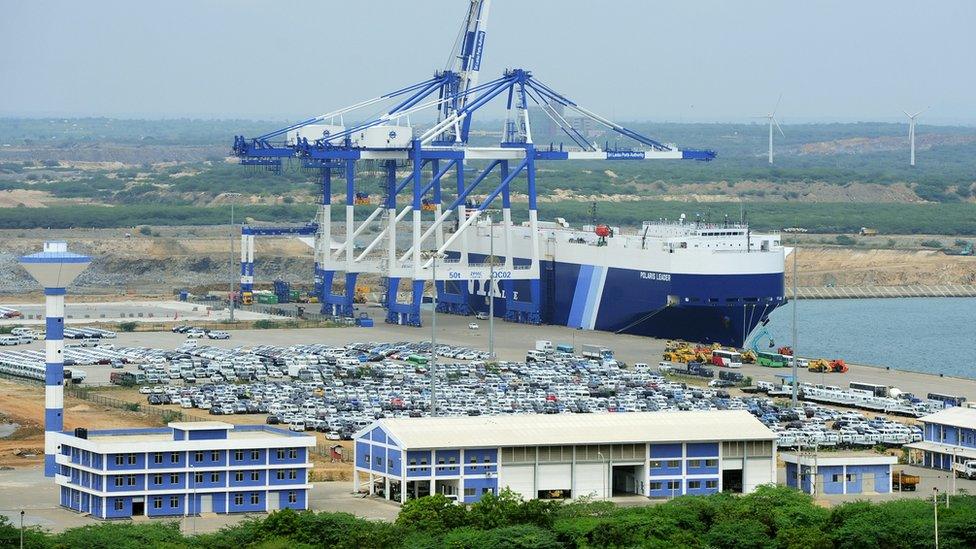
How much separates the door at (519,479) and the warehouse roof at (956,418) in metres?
11.4

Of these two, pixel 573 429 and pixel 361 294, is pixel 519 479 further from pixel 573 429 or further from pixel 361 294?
pixel 361 294

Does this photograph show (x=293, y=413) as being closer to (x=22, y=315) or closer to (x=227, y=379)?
(x=227, y=379)

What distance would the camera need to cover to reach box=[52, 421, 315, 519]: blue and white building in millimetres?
45875

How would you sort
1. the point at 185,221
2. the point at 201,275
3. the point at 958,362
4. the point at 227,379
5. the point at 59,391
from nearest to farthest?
the point at 59,391 < the point at 227,379 < the point at 958,362 < the point at 201,275 < the point at 185,221

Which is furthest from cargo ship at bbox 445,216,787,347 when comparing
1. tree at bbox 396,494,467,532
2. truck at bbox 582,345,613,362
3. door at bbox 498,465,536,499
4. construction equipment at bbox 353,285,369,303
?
tree at bbox 396,494,467,532

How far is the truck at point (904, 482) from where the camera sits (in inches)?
1933

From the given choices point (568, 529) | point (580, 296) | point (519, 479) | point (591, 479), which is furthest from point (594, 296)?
point (568, 529)

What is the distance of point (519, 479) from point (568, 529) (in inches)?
256

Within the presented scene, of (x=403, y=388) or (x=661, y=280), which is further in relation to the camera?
(x=661, y=280)

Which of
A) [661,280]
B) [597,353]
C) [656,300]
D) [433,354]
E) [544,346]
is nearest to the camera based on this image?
[433,354]

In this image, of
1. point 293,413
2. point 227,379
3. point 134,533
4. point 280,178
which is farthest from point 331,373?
point 280,178

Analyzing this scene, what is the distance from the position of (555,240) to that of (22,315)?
2431 cm

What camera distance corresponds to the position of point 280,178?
197250 millimetres

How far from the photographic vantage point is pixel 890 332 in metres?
95.0
